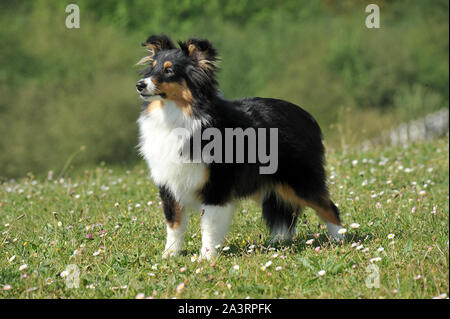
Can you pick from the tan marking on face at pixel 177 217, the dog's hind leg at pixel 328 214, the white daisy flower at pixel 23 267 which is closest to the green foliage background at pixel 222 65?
the dog's hind leg at pixel 328 214

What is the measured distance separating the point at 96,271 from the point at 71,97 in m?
28.7

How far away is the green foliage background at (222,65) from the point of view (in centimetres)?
2872

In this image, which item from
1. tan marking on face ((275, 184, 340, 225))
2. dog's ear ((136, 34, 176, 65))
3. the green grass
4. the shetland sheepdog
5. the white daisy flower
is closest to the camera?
the green grass

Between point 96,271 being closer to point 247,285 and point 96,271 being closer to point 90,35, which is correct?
point 247,285

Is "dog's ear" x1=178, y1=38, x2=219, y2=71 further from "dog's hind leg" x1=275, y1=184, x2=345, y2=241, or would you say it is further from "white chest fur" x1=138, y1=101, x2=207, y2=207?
"dog's hind leg" x1=275, y1=184, x2=345, y2=241

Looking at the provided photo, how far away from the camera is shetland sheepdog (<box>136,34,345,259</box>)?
461 centimetres

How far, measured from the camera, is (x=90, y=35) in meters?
36.0

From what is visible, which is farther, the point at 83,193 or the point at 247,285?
the point at 83,193

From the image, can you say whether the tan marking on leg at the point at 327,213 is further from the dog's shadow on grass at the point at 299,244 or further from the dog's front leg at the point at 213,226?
the dog's front leg at the point at 213,226

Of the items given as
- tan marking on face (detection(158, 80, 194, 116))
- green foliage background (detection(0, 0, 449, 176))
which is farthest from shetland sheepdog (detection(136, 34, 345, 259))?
green foliage background (detection(0, 0, 449, 176))

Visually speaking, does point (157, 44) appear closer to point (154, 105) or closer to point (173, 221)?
point (154, 105)

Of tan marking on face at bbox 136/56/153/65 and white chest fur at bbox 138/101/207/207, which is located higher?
tan marking on face at bbox 136/56/153/65

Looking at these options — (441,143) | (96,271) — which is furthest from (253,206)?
(441,143)

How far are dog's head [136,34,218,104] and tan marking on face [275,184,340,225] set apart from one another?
3.78ft
